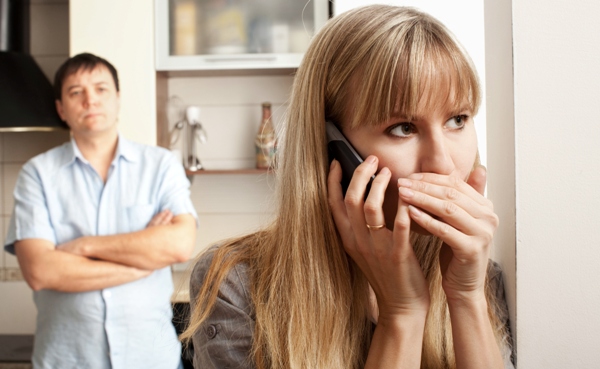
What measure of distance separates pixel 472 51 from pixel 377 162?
1.11 metres

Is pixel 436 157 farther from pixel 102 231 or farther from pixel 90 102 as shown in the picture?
pixel 90 102

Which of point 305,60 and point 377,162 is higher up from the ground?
point 305,60

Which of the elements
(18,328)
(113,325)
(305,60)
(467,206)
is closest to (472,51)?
(305,60)

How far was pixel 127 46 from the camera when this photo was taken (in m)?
2.45

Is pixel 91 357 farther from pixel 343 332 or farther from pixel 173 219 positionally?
pixel 343 332

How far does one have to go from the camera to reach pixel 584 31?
0.71 meters

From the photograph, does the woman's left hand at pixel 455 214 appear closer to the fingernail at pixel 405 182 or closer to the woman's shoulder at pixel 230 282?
the fingernail at pixel 405 182

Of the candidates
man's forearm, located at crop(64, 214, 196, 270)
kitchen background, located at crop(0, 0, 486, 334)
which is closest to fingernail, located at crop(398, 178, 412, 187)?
man's forearm, located at crop(64, 214, 196, 270)

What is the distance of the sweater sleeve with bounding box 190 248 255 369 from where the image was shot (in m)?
0.81

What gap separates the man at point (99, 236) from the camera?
5.72 feet

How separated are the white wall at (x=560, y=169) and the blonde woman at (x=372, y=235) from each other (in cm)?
7

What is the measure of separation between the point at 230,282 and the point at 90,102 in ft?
4.30

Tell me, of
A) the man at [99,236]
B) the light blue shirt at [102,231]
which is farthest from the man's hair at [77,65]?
the light blue shirt at [102,231]

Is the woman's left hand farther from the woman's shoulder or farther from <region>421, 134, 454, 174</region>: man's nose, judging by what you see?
the woman's shoulder
